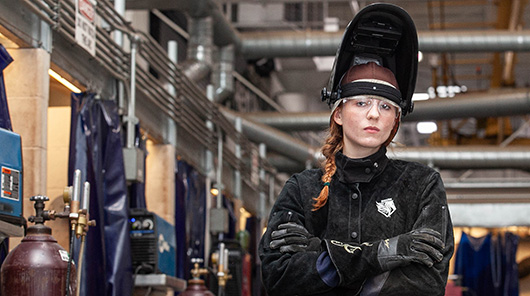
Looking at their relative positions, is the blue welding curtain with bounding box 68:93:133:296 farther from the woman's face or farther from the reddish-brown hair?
the woman's face

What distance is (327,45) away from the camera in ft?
39.2

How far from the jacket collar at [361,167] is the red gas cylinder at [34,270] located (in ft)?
5.15

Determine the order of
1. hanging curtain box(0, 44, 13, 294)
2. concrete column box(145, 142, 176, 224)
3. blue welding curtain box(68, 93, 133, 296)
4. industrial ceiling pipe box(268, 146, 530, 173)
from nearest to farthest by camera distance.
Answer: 1. hanging curtain box(0, 44, 13, 294)
2. blue welding curtain box(68, 93, 133, 296)
3. concrete column box(145, 142, 176, 224)
4. industrial ceiling pipe box(268, 146, 530, 173)

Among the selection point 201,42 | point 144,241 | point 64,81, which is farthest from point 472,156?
point 64,81

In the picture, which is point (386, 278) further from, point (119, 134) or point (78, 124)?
point (119, 134)

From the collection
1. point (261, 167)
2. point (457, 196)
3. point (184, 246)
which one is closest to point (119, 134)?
point (184, 246)

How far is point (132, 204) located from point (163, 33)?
5320mm

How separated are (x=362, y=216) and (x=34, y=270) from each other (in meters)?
1.65

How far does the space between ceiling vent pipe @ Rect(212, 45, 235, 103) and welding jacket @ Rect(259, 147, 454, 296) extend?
877 centimetres

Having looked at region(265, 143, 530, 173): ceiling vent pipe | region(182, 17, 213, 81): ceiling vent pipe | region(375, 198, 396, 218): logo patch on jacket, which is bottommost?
region(375, 198, 396, 218): logo patch on jacket

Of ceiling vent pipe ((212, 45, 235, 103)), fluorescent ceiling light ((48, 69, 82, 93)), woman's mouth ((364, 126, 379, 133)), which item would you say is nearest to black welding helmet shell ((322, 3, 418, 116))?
woman's mouth ((364, 126, 379, 133))

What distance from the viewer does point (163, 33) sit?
11797mm

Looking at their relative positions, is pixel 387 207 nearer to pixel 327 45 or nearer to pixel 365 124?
pixel 365 124

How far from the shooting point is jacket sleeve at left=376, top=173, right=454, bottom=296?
240cm
